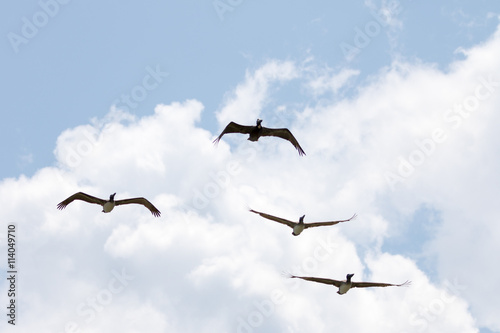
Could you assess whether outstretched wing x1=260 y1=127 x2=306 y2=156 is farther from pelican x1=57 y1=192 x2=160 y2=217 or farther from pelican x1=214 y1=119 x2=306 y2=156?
pelican x1=57 y1=192 x2=160 y2=217

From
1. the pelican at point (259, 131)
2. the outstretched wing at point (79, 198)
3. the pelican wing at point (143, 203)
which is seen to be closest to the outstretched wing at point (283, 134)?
the pelican at point (259, 131)

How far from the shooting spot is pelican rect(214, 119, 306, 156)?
154 ft

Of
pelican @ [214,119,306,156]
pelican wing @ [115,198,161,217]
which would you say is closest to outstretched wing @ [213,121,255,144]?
pelican @ [214,119,306,156]

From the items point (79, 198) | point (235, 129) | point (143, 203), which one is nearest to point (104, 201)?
point (79, 198)

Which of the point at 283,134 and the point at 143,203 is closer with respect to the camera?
the point at 283,134

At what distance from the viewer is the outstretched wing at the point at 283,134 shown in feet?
159

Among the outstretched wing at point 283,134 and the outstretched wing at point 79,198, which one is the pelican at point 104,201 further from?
the outstretched wing at point 283,134

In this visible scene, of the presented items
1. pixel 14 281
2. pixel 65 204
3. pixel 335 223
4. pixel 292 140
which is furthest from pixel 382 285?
pixel 14 281

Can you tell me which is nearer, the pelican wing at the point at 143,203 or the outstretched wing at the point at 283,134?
the outstretched wing at the point at 283,134

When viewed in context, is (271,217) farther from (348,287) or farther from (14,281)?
(14,281)

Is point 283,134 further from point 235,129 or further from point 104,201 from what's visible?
point 104,201

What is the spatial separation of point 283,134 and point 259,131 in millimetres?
2344

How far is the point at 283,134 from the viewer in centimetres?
4944

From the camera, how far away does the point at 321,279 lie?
46.1 metres
